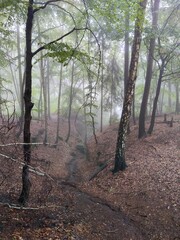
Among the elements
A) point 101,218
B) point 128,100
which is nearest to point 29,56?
point 128,100

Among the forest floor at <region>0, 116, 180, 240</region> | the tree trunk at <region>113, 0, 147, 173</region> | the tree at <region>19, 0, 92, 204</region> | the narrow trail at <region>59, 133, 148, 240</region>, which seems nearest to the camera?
the forest floor at <region>0, 116, 180, 240</region>

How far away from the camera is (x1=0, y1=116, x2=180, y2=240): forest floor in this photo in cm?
652

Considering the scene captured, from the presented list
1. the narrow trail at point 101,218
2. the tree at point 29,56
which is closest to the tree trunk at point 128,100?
the narrow trail at point 101,218

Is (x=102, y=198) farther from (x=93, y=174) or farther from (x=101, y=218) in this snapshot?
(x=93, y=174)

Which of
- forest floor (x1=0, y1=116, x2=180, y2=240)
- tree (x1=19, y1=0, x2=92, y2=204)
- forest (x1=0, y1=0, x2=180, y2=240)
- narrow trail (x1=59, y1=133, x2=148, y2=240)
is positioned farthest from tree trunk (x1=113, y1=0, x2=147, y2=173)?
tree (x1=19, y1=0, x2=92, y2=204)

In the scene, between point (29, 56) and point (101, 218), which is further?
point (101, 218)

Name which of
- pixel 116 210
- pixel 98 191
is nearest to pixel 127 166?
pixel 98 191

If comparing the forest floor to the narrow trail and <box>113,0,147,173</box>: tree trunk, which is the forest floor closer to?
the narrow trail

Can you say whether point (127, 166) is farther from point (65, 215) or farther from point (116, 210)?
point (65, 215)

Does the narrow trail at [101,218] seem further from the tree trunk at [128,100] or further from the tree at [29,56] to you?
the tree trunk at [128,100]

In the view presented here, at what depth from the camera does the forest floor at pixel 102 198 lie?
21.4ft

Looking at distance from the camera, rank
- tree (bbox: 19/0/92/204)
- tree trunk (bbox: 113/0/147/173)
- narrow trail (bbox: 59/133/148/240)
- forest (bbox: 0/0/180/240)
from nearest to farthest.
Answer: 1. forest (bbox: 0/0/180/240)
2. tree (bbox: 19/0/92/204)
3. narrow trail (bbox: 59/133/148/240)
4. tree trunk (bbox: 113/0/147/173)

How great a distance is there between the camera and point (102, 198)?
10492 mm

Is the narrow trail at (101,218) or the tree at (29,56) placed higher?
the tree at (29,56)
